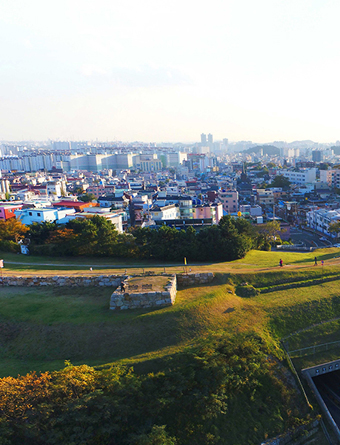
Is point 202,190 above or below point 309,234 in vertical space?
above

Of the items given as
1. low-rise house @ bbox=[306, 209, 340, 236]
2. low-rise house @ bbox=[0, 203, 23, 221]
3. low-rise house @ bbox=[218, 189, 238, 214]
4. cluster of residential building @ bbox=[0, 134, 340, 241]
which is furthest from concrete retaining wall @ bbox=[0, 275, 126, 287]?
low-rise house @ bbox=[218, 189, 238, 214]

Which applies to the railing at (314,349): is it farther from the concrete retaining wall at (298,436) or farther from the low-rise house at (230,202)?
the low-rise house at (230,202)

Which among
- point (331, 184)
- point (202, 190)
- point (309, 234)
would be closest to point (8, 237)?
point (309, 234)

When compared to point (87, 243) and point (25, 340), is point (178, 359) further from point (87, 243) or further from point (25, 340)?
point (87, 243)

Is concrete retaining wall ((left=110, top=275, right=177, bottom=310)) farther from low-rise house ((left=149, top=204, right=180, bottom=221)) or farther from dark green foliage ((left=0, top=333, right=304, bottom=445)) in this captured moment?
low-rise house ((left=149, top=204, right=180, bottom=221))

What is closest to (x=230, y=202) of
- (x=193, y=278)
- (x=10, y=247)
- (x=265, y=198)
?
(x=265, y=198)

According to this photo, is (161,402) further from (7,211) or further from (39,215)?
(7,211)
